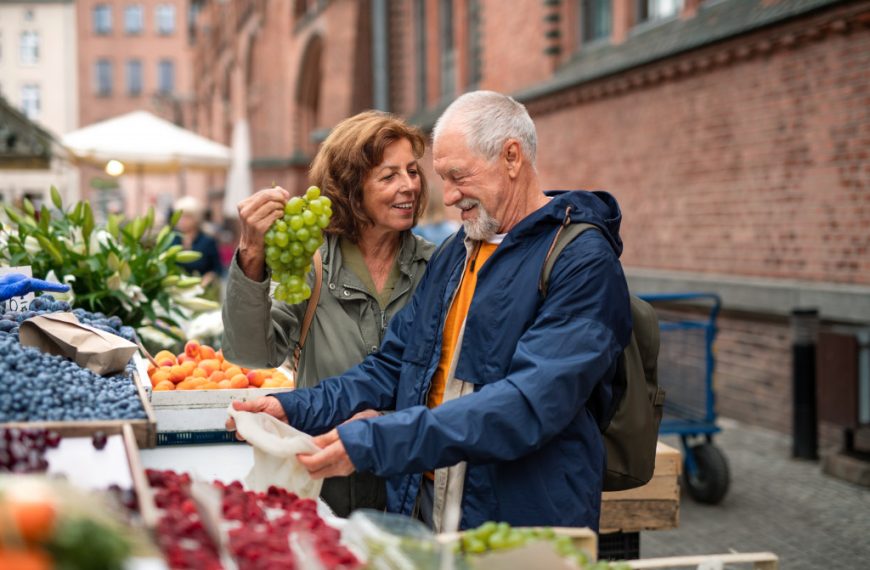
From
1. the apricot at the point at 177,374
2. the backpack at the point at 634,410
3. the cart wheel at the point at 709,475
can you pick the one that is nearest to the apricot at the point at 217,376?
the apricot at the point at 177,374

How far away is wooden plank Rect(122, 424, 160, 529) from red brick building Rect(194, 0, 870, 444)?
642 cm

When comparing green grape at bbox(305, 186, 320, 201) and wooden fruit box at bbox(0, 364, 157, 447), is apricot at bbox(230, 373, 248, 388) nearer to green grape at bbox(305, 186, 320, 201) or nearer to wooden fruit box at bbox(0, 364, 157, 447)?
green grape at bbox(305, 186, 320, 201)

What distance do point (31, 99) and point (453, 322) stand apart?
224 ft

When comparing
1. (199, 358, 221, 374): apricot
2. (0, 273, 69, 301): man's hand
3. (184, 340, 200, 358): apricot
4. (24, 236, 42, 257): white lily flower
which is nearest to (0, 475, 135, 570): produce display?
(0, 273, 69, 301): man's hand

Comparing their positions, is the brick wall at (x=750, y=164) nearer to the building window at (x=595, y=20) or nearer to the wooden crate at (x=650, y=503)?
the building window at (x=595, y=20)

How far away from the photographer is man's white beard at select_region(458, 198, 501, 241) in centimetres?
301

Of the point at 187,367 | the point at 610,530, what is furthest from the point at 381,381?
the point at 610,530

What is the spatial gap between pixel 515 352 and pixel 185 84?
239ft

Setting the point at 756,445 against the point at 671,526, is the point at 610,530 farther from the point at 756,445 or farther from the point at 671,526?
the point at 756,445

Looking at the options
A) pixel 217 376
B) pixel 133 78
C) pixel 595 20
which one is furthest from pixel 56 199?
pixel 133 78

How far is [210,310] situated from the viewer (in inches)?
230

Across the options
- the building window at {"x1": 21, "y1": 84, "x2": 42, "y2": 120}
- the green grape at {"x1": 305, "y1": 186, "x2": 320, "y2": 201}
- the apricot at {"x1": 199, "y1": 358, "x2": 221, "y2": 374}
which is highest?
the building window at {"x1": 21, "y1": 84, "x2": 42, "y2": 120}

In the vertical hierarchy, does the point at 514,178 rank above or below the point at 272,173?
below

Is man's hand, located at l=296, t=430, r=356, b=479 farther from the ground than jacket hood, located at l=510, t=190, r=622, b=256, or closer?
closer
